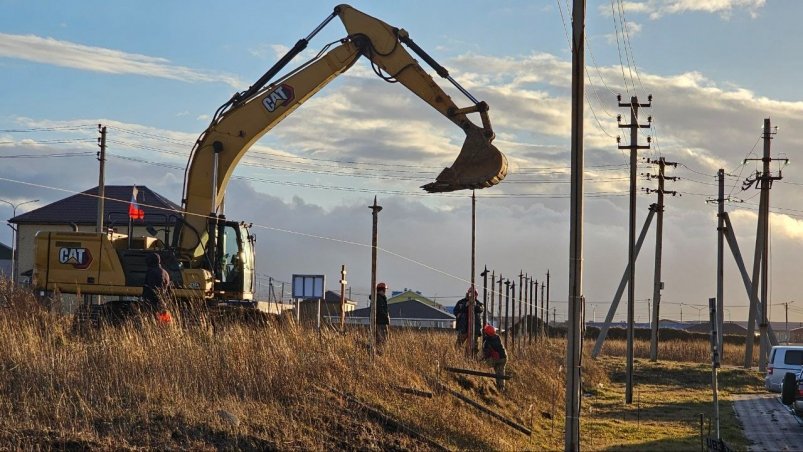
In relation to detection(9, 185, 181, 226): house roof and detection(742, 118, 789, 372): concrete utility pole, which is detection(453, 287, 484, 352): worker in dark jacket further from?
detection(9, 185, 181, 226): house roof

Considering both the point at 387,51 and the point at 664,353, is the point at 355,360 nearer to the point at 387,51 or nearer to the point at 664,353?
the point at 387,51

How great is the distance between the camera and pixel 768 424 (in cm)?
2436

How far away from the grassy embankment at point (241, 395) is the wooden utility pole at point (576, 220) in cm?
137

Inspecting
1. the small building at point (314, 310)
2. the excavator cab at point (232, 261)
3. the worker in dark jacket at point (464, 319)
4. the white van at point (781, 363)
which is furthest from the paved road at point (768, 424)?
the excavator cab at point (232, 261)

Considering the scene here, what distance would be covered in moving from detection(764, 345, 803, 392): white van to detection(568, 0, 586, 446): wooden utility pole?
17.6 meters

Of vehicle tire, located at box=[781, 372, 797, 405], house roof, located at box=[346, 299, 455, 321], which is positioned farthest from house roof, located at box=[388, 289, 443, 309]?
vehicle tire, located at box=[781, 372, 797, 405]

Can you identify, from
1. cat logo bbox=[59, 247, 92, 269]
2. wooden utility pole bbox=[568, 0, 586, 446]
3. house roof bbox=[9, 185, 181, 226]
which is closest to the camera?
wooden utility pole bbox=[568, 0, 586, 446]

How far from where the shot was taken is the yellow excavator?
22750 millimetres

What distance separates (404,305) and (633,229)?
65.6 meters

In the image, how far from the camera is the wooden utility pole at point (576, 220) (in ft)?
52.7

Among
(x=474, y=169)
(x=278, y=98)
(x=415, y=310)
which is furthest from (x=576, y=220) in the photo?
(x=415, y=310)

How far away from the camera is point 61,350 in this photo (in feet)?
51.8

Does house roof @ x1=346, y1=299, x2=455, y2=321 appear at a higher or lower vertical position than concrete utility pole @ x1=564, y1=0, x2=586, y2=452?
lower

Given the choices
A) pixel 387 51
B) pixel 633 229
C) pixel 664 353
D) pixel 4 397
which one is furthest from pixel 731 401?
pixel 664 353
